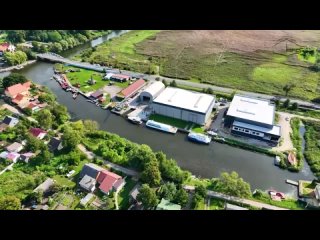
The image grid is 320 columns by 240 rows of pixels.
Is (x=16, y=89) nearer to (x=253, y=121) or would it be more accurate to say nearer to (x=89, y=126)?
(x=89, y=126)

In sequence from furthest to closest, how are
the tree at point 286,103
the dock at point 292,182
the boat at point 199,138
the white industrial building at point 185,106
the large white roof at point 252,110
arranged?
the tree at point 286,103 < the white industrial building at point 185,106 < the large white roof at point 252,110 < the boat at point 199,138 < the dock at point 292,182

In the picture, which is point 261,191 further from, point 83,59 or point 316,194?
point 83,59

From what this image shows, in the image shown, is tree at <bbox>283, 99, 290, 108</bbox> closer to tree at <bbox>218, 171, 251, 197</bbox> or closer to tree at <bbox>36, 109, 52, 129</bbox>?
tree at <bbox>218, 171, 251, 197</bbox>

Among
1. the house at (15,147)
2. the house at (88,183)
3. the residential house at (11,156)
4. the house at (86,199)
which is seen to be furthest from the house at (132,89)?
the house at (86,199)

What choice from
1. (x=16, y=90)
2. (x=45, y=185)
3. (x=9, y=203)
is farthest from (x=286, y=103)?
(x=16, y=90)

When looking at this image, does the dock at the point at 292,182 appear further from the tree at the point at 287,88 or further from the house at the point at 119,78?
the house at the point at 119,78
